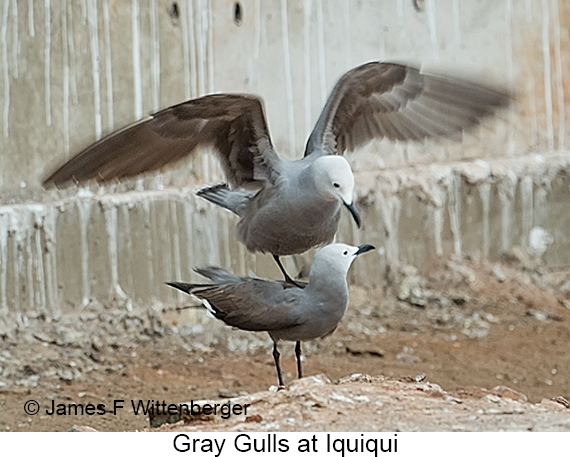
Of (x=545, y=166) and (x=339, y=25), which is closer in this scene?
(x=339, y=25)

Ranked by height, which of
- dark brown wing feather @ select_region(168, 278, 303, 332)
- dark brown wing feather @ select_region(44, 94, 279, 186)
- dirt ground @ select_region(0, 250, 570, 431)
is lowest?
dirt ground @ select_region(0, 250, 570, 431)

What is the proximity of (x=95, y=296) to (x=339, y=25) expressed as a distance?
2.35 meters

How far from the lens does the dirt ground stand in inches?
237

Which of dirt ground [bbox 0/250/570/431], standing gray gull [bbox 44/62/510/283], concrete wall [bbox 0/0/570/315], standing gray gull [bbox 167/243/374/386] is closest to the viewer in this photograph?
standing gray gull [bbox 167/243/374/386]

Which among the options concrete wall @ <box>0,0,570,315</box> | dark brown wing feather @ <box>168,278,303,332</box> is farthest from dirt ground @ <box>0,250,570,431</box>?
dark brown wing feather @ <box>168,278,303,332</box>

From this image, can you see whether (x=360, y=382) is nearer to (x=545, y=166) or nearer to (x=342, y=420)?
(x=342, y=420)

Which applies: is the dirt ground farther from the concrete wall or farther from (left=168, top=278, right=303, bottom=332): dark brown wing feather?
(left=168, top=278, right=303, bottom=332): dark brown wing feather

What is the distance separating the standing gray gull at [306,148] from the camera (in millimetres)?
4930

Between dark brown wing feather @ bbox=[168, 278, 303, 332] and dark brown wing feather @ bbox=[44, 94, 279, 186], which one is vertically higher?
dark brown wing feather @ bbox=[44, 94, 279, 186]

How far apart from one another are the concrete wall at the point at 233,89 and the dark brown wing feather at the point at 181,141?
143 centimetres

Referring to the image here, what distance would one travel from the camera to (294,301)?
4793 millimetres

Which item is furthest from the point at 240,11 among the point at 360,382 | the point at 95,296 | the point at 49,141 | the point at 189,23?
the point at 360,382
